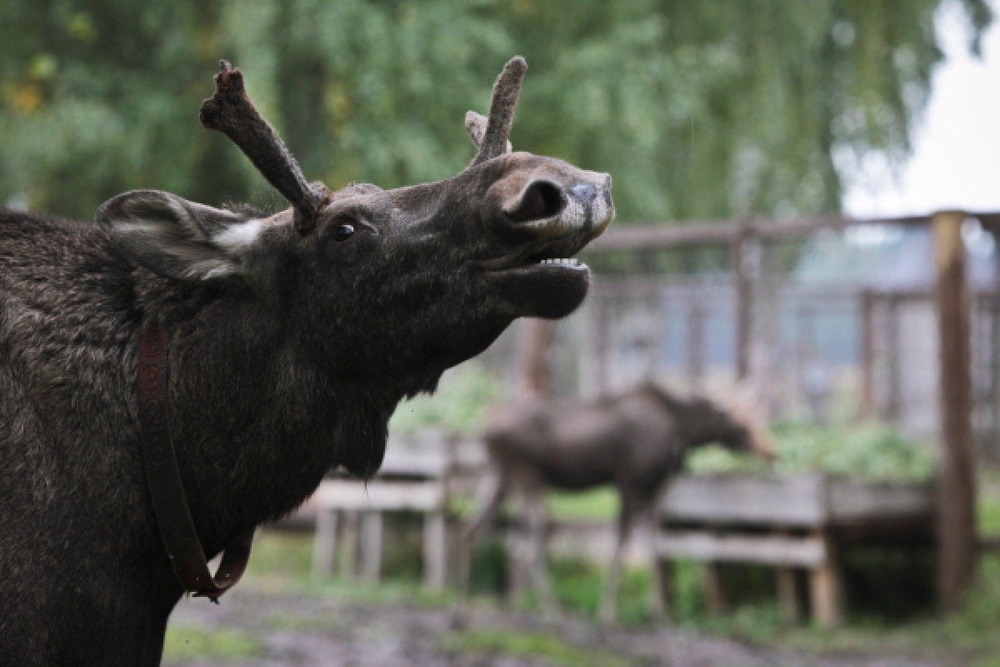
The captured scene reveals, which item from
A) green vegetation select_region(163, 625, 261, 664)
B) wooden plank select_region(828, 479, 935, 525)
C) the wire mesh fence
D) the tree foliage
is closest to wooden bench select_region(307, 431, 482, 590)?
the wire mesh fence

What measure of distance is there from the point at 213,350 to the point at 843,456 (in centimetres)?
850

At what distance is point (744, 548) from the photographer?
10.5 meters

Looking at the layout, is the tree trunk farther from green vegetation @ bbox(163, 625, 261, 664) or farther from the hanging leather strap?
→ the hanging leather strap

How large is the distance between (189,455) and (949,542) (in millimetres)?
8111

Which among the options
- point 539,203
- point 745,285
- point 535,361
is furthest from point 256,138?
point 535,361

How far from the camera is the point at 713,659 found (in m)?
9.05

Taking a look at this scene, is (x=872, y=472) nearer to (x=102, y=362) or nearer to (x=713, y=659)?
(x=713, y=659)

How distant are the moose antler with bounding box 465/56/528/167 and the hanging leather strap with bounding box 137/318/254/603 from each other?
2.96 feet

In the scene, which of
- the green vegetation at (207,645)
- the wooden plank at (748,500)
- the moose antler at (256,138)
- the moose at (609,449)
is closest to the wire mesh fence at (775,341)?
the moose at (609,449)

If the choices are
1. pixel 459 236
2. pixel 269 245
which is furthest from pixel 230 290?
pixel 459 236

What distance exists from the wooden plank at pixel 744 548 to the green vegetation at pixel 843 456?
1.81 ft

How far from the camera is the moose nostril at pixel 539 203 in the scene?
2.81 metres

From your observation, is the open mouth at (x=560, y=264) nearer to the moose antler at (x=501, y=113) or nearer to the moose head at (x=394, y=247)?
the moose head at (x=394, y=247)

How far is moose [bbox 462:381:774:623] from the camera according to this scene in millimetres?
10953
